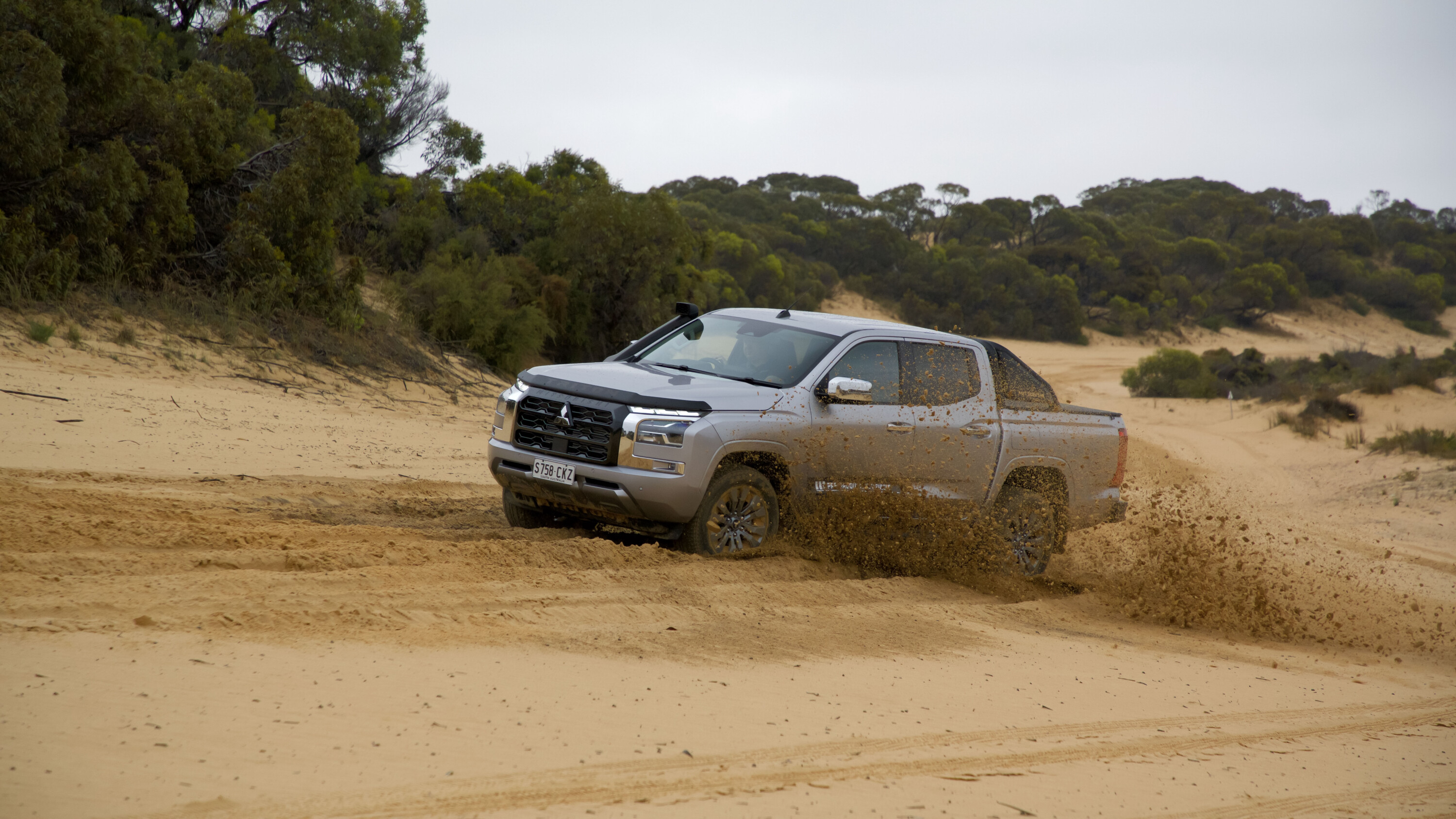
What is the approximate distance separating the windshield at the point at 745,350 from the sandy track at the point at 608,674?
130 centimetres

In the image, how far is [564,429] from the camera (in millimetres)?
7207

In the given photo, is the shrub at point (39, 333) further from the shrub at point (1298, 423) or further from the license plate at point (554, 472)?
the shrub at point (1298, 423)

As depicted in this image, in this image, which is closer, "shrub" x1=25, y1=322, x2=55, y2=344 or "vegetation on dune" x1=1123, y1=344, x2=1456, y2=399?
"shrub" x1=25, y1=322, x2=55, y2=344

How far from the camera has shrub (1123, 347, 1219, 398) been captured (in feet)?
105

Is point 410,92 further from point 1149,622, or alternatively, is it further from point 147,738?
point 147,738

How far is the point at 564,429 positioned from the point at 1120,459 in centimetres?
468

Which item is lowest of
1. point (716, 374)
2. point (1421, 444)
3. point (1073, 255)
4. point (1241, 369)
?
point (716, 374)

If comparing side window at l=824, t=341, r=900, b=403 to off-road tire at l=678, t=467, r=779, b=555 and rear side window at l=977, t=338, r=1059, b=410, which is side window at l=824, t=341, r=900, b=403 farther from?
off-road tire at l=678, t=467, r=779, b=555

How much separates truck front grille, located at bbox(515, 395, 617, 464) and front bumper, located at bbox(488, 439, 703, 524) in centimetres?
6

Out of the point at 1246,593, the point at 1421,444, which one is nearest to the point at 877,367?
the point at 1246,593

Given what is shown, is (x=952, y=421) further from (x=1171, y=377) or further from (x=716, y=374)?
(x=1171, y=377)

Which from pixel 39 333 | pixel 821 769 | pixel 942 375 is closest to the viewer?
pixel 821 769

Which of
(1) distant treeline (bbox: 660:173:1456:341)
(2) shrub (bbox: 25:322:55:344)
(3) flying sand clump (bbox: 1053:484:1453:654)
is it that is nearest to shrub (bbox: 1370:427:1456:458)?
(3) flying sand clump (bbox: 1053:484:1453:654)

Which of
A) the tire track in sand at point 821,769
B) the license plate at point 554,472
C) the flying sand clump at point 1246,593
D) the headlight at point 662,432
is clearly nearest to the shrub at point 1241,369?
the flying sand clump at point 1246,593
